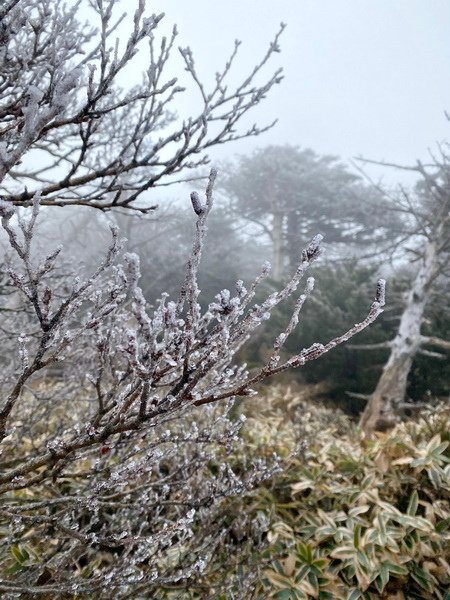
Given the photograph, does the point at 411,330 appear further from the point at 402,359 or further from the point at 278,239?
the point at 278,239

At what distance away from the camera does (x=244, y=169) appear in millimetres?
19406

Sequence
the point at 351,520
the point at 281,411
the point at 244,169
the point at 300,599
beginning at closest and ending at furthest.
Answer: the point at 300,599 → the point at 351,520 → the point at 281,411 → the point at 244,169

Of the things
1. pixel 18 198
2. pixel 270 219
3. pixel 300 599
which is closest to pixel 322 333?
pixel 300 599

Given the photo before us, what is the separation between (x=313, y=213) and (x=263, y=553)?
1642cm

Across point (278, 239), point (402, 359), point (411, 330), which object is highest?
point (278, 239)

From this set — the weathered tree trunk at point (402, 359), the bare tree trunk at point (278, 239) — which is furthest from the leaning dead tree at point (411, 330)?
the bare tree trunk at point (278, 239)

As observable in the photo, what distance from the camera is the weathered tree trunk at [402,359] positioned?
612cm

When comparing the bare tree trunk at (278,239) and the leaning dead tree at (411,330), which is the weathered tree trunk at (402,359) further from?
the bare tree trunk at (278,239)

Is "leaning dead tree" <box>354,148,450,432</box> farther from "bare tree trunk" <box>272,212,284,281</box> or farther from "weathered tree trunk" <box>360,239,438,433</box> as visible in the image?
"bare tree trunk" <box>272,212,284,281</box>

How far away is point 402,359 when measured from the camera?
6.31m

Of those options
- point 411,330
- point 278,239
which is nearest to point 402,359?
point 411,330

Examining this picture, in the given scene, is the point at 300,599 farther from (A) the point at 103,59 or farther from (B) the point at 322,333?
(B) the point at 322,333

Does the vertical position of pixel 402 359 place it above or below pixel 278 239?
below

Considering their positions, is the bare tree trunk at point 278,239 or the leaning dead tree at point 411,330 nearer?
the leaning dead tree at point 411,330
